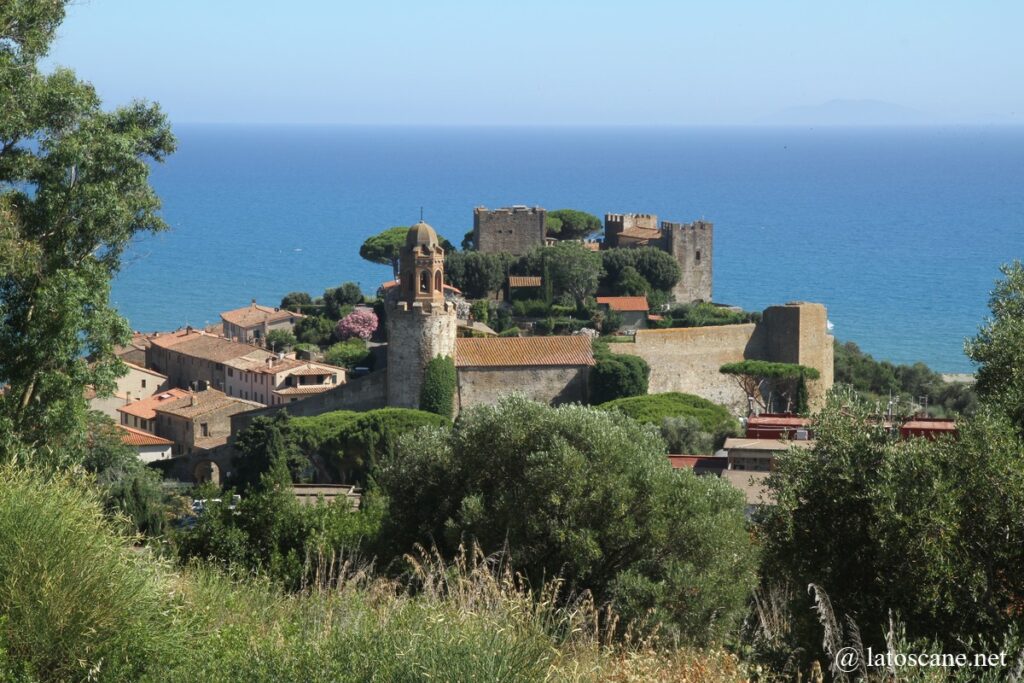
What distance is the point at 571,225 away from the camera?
4472 cm

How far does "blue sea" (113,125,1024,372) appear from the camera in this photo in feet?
212

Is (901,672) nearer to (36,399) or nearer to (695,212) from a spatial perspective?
(36,399)

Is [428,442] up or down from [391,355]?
down

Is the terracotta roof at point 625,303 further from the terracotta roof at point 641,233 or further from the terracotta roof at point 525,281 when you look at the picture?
the terracotta roof at point 641,233

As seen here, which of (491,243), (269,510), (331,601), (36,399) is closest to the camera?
(331,601)

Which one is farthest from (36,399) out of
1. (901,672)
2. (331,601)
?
(901,672)

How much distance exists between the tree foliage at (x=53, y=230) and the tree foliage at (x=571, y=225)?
3430 cm

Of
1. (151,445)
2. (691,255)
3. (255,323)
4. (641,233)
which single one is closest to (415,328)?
(151,445)

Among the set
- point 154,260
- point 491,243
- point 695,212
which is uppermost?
point 695,212

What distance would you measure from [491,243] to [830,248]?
174 ft

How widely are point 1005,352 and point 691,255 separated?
3150cm

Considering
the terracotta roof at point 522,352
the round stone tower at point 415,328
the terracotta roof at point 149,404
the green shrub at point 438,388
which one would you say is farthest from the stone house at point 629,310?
the terracotta roof at point 149,404

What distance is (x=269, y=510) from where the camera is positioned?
11.3 meters

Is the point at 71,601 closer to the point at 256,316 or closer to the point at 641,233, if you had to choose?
the point at 256,316
